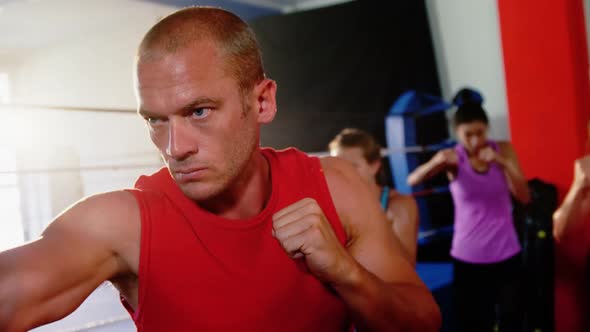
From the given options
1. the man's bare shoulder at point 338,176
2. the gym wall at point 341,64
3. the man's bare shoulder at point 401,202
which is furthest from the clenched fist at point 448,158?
the man's bare shoulder at point 338,176

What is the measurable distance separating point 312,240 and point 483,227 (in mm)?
2381

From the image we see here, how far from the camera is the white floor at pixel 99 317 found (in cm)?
180

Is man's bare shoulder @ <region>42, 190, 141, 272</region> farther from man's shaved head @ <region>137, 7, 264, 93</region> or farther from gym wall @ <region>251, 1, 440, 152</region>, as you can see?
gym wall @ <region>251, 1, 440, 152</region>

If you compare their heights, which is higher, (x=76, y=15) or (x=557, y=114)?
(x=76, y=15)

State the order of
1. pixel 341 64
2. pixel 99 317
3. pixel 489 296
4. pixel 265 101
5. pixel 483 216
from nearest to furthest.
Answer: pixel 265 101
pixel 99 317
pixel 489 296
pixel 483 216
pixel 341 64

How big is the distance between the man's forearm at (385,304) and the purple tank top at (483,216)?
2.02m

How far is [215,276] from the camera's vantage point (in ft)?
3.60

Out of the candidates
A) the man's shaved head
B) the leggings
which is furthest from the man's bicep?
the leggings

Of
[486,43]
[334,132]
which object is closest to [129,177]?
[334,132]

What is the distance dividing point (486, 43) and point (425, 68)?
22.2 inches

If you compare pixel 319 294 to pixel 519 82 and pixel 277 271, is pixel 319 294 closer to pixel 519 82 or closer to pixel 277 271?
pixel 277 271

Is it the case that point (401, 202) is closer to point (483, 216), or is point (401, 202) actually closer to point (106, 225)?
point (483, 216)

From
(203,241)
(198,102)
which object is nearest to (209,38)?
(198,102)

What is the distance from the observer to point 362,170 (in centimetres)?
273
